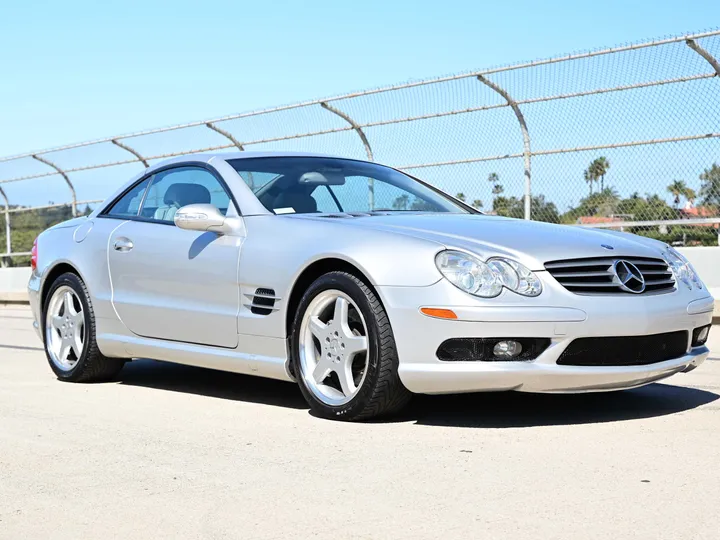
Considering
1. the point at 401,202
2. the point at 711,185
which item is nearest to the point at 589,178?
the point at 711,185

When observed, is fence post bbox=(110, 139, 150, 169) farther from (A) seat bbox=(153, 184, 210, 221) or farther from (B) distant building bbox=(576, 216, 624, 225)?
(A) seat bbox=(153, 184, 210, 221)

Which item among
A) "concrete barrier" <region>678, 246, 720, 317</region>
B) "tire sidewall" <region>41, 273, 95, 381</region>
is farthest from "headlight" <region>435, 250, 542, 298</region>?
"concrete barrier" <region>678, 246, 720, 317</region>

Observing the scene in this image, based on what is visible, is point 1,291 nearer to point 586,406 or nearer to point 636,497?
point 586,406

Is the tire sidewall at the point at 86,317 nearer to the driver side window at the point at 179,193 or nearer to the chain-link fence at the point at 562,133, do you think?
the driver side window at the point at 179,193

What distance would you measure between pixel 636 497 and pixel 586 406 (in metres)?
2.00

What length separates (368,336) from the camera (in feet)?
17.2

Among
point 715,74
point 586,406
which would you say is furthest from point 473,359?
point 715,74

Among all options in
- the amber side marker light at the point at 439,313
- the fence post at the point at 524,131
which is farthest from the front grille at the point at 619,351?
the fence post at the point at 524,131

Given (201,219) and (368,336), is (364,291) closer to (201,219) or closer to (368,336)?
(368,336)

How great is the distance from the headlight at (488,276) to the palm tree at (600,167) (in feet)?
19.9

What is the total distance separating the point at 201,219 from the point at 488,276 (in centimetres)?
175

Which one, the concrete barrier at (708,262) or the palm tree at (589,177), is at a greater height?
the palm tree at (589,177)

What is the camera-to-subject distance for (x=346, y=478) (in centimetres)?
414

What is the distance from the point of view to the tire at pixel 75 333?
705 cm
